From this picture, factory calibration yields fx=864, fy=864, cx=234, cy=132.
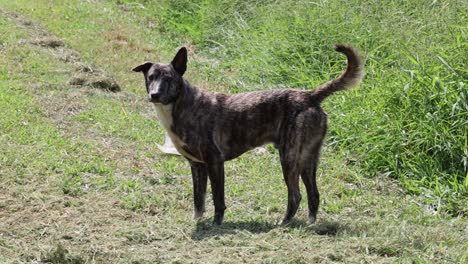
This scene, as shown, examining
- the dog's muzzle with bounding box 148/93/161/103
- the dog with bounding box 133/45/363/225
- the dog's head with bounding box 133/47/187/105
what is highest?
the dog's head with bounding box 133/47/187/105

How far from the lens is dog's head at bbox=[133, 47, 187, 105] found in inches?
296

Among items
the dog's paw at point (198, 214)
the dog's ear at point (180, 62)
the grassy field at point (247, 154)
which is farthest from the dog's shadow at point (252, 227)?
the dog's ear at point (180, 62)

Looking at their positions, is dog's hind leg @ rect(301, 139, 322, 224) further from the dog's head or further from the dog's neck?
the dog's head

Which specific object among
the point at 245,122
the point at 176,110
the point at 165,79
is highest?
the point at 165,79

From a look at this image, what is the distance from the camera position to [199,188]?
793 centimetres

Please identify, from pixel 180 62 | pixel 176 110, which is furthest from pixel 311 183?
pixel 180 62

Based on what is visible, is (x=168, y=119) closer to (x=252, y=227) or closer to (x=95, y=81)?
(x=252, y=227)

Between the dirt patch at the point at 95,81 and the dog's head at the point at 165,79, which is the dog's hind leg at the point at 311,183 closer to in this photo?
the dog's head at the point at 165,79

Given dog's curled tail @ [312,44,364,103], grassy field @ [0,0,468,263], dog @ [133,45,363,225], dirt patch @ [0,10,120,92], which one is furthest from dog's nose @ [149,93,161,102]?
dirt patch @ [0,10,120,92]

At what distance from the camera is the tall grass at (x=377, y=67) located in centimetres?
933

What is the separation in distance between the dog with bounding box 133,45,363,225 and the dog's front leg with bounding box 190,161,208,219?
0.30 feet

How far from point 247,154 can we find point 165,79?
108 inches

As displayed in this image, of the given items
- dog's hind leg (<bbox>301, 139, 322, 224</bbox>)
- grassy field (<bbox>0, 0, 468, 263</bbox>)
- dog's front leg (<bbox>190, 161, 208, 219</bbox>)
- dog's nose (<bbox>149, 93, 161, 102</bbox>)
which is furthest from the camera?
dog's front leg (<bbox>190, 161, 208, 219</bbox>)

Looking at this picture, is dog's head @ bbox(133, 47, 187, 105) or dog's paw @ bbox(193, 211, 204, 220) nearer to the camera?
dog's head @ bbox(133, 47, 187, 105)
